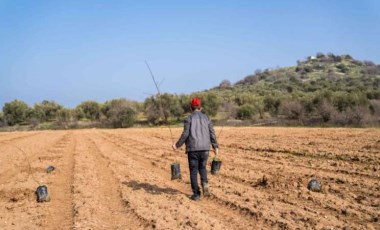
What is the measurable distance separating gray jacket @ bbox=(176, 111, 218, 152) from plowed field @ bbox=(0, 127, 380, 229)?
1151mm

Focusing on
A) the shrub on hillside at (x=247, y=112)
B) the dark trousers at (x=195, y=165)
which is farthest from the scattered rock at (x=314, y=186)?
the shrub on hillside at (x=247, y=112)

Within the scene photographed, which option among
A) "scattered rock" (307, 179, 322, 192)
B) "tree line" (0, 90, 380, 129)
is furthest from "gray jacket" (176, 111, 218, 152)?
"tree line" (0, 90, 380, 129)

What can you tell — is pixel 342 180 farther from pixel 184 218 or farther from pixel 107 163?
pixel 107 163

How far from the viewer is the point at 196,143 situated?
9773 mm

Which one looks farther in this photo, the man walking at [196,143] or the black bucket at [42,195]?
the black bucket at [42,195]

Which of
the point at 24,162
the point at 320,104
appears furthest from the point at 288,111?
the point at 24,162

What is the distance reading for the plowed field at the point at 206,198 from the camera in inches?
313

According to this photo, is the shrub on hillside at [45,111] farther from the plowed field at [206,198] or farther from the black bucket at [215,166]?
the black bucket at [215,166]

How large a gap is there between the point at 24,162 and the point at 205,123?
10111 mm

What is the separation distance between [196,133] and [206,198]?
1436 mm

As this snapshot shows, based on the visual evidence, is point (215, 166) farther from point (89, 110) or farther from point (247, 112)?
point (89, 110)

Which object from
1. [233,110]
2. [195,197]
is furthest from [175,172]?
[233,110]

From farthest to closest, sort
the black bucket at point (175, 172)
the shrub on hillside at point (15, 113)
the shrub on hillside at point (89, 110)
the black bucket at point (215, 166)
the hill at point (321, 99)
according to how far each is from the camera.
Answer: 1. the shrub on hillside at point (89, 110)
2. the shrub on hillside at point (15, 113)
3. the hill at point (321, 99)
4. the black bucket at point (215, 166)
5. the black bucket at point (175, 172)

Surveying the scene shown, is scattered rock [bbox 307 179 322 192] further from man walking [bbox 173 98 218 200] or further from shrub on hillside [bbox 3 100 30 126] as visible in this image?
A: shrub on hillside [bbox 3 100 30 126]
